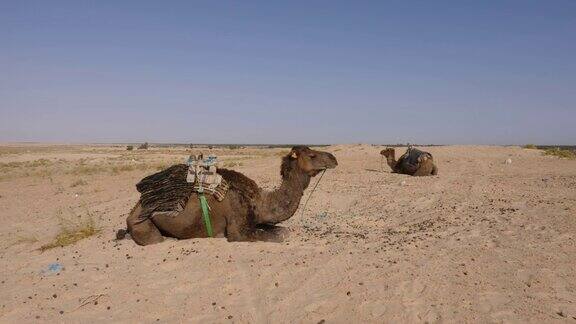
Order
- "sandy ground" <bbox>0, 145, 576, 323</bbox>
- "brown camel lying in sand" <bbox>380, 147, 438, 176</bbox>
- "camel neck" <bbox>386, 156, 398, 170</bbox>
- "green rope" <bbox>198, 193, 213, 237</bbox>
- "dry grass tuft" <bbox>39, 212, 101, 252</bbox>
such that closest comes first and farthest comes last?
1. "sandy ground" <bbox>0, 145, 576, 323</bbox>
2. "green rope" <bbox>198, 193, 213, 237</bbox>
3. "dry grass tuft" <bbox>39, 212, 101, 252</bbox>
4. "brown camel lying in sand" <bbox>380, 147, 438, 176</bbox>
5. "camel neck" <bbox>386, 156, 398, 170</bbox>

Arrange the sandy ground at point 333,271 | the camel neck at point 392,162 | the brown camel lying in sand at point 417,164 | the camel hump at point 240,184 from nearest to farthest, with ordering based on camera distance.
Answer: the sandy ground at point 333,271 < the camel hump at point 240,184 < the brown camel lying in sand at point 417,164 < the camel neck at point 392,162

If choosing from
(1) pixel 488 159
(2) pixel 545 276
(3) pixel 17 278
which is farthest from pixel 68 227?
(1) pixel 488 159

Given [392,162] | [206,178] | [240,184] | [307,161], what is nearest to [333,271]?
[307,161]

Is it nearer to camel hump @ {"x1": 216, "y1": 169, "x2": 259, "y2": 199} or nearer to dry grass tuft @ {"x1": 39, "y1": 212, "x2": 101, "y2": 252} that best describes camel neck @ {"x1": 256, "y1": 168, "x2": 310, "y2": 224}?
camel hump @ {"x1": 216, "y1": 169, "x2": 259, "y2": 199}

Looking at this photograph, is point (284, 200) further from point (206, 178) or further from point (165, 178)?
point (165, 178)

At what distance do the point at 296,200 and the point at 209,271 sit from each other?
2497 mm

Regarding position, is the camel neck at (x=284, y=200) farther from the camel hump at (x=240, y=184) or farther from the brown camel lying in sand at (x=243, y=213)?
the camel hump at (x=240, y=184)

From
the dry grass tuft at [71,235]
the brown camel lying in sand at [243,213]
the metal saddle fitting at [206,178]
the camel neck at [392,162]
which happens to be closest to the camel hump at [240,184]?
the brown camel lying in sand at [243,213]

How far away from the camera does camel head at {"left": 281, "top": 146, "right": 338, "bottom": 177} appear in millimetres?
9547

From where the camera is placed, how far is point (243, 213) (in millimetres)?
9289

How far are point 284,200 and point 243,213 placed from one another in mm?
807

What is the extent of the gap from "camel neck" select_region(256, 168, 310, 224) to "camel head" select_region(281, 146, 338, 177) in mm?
93

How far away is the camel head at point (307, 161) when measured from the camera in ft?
31.3

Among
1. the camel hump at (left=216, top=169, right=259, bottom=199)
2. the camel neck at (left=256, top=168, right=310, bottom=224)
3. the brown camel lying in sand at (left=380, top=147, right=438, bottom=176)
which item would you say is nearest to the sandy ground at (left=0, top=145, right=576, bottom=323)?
the camel neck at (left=256, top=168, right=310, bottom=224)
